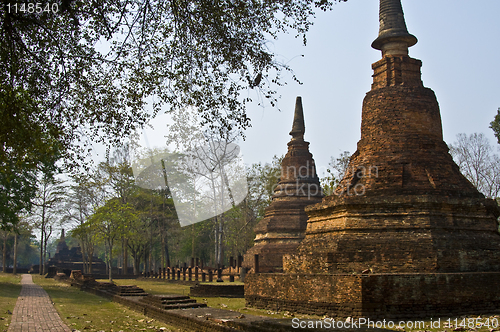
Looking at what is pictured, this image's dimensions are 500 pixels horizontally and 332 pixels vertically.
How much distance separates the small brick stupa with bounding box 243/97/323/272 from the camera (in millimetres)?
22203

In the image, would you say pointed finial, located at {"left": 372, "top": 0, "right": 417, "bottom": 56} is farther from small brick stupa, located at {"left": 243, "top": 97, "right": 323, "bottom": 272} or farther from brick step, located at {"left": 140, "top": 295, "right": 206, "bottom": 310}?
small brick stupa, located at {"left": 243, "top": 97, "right": 323, "bottom": 272}

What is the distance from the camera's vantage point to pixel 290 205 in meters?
22.8

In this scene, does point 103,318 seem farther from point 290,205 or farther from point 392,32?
point 290,205

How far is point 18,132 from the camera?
24.3 ft

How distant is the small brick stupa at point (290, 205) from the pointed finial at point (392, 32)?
9.58 metres

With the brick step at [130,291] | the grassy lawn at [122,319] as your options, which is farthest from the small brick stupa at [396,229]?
the brick step at [130,291]

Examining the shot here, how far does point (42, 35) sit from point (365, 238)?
27.7 ft

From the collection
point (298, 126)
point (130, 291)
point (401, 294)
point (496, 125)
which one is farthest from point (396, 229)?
point (496, 125)

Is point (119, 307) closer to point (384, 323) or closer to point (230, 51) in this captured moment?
point (384, 323)

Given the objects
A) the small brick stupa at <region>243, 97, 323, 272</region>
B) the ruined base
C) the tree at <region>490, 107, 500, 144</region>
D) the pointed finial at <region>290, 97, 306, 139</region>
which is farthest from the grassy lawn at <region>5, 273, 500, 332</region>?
the tree at <region>490, 107, 500, 144</region>

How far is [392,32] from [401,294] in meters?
8.07

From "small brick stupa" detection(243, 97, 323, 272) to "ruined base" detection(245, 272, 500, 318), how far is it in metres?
10.9

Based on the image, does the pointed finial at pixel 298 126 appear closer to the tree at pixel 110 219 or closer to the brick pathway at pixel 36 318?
the tree at pixel 110 219

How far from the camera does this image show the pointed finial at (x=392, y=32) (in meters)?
14.0
